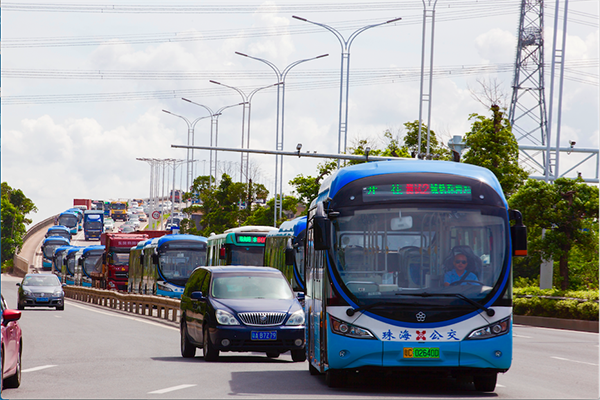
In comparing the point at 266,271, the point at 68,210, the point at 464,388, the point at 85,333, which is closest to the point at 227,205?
the point at 68,210

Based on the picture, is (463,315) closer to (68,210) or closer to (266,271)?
(266,271)

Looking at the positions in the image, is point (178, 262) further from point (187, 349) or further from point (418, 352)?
point (418, 352)

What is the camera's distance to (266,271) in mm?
17375

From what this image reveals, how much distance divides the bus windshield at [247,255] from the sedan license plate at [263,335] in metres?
16.3

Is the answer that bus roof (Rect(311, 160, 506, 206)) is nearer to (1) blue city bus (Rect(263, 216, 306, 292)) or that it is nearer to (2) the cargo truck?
(1) blue city bus (Rect(263, 216, 306, 292))

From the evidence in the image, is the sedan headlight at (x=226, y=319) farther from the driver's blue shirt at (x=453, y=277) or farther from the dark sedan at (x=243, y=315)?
the driver's blue shirt at (x=453, y=277)

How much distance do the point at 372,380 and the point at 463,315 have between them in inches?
94.8

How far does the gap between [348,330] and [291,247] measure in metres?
13.4

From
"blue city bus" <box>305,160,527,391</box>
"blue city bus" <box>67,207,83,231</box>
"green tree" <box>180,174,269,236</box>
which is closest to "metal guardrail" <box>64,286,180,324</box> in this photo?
"blue city bus" <box>305,160,527,391</box>

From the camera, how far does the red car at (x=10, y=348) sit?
34.2 ft

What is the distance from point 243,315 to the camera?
15711 mm

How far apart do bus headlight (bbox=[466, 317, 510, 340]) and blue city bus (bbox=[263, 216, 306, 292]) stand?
12.8m

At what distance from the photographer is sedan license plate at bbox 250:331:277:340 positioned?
1560cm

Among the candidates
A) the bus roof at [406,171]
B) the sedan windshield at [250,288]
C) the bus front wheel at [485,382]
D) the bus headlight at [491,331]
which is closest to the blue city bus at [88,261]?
the sedan windshield at [250,288]
